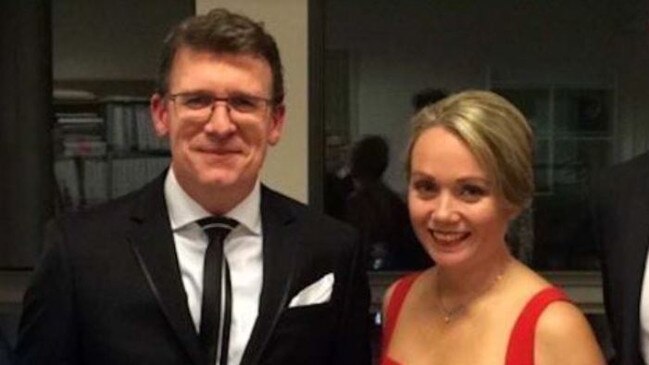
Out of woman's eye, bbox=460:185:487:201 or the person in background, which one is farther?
the person in background

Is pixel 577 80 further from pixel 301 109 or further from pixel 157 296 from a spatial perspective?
pixel 157 296

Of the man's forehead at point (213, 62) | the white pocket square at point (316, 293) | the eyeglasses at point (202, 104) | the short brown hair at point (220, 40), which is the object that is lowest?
the white pocket square at point (316, 293)

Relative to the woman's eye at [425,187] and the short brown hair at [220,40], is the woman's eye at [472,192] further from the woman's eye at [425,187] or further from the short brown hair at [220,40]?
the short brown hair at [220,40]

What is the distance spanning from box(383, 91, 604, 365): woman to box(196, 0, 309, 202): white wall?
1240 millimetres

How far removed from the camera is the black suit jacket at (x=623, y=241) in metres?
2.00

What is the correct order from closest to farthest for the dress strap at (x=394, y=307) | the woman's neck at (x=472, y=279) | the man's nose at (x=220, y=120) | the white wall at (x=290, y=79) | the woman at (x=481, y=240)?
the man's nose at (x=220, y=120)
the woman at (x=481, y=240)
the woman's neck at (x=472, y=279)
the dress strap at (x=394, y=307)
the white wall at (x=290, y=79)

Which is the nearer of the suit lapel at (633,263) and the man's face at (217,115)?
the man's face at (217,115)

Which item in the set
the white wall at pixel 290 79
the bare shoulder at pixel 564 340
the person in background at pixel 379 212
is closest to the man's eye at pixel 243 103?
the bare shoulder at pixel 564 340

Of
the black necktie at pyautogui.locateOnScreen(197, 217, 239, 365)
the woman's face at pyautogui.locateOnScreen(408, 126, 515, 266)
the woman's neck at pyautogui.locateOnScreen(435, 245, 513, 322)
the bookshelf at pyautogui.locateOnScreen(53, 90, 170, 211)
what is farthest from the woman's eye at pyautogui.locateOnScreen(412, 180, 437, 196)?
the bookshelf at pyautogui.locateOnScreen(53, 90, 170, 211)

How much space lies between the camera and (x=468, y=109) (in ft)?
5.99

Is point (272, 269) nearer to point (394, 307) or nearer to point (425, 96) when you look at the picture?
point (394, 307)

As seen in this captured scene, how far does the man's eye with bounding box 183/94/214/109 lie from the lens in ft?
5.59

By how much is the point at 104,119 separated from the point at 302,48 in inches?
29.7

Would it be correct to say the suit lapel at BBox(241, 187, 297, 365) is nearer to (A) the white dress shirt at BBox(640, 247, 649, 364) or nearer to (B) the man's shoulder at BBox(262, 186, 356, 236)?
(B) the man's shoulder at BBox(262, 186, 356, 236)
